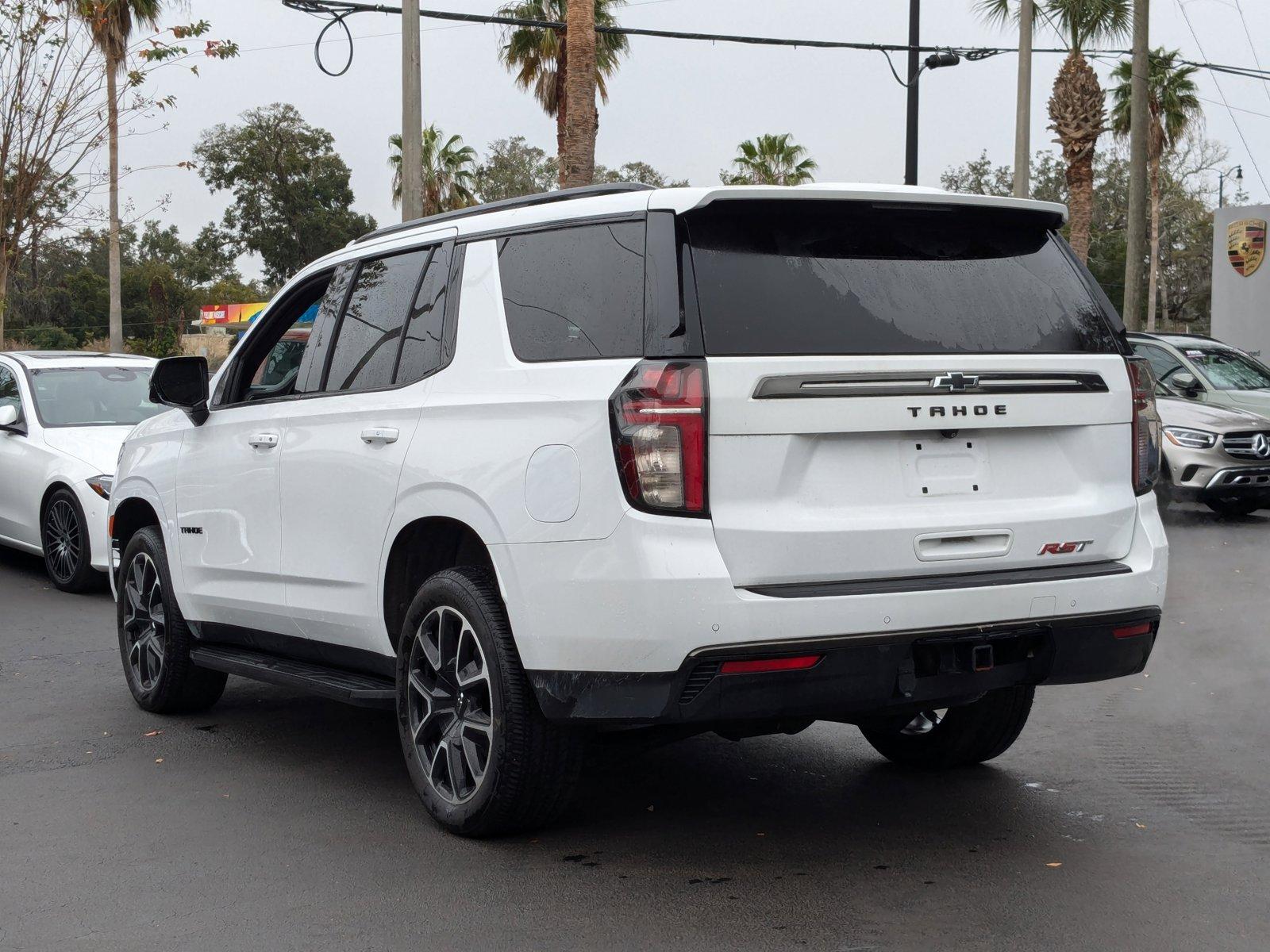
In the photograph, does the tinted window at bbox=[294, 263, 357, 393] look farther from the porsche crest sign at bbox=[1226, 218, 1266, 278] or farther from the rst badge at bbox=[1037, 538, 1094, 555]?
the porsche crest sign at bbox=[1226, 218, 1266, 278]

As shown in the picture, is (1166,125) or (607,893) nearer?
(607,893)

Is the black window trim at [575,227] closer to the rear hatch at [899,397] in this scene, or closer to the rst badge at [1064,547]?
the rear hatch at [899,397]

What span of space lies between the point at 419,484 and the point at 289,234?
67.5 meters

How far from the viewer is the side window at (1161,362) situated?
1518 cm

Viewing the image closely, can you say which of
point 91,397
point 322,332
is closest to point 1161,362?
point 91,397

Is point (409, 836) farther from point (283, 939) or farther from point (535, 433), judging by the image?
point (535, 433)

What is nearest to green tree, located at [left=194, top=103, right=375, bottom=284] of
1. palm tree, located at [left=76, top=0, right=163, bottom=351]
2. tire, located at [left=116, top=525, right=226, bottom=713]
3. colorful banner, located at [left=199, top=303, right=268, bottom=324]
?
colorful banner, located at [left=199, top=303, right=268, bottom=324]

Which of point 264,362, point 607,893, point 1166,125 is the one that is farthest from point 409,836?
point 1166,125

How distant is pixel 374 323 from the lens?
17.7 ft

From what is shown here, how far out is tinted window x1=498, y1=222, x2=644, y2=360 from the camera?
13.9 feet

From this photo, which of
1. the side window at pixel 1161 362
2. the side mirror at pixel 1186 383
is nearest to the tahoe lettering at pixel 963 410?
the side mirror at pixel 1186 383

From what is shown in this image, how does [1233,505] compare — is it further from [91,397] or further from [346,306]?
[346,306]

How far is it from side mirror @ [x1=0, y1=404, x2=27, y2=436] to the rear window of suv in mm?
8658

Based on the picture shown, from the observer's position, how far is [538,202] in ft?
15.7
